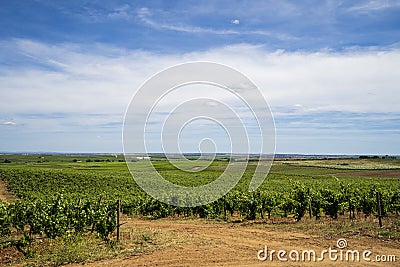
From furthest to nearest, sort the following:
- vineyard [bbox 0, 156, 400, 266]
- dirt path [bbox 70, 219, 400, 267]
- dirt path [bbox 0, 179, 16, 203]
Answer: dirt path [bbox 0, 179, 16, 203] < vineyard [bbox 0, 156, 400, 266] < dirt path [bbox 70, 219, 400, 267]

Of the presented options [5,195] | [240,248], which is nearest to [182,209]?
[240,248]

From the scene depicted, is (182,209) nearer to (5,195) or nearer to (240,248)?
(240,248)

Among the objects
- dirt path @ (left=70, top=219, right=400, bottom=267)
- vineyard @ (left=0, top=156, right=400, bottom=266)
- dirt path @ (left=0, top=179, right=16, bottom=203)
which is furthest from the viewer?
dirt path @ (left=0, top=179, right=16, bottom=203)

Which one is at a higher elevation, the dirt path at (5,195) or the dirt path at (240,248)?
the dirt path at (240,248)

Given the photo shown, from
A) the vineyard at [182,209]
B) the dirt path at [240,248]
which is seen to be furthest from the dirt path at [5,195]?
the dirt path at [240,248]

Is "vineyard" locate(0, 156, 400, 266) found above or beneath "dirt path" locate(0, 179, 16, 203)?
above

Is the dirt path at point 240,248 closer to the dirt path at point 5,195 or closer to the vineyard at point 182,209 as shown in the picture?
the vineyard at point 182,209

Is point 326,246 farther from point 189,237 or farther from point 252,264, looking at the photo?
point 189,237

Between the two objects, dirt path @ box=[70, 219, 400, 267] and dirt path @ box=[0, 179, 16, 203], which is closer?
dirt path @ box=[70, 219, 400, 267]

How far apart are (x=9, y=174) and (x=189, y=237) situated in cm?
5066

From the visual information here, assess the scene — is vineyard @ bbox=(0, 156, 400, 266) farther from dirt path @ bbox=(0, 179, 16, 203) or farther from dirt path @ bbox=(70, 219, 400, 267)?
dirt path @ bbox=(0, 179, 16, 203)

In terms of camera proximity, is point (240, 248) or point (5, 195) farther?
point (5, 195)

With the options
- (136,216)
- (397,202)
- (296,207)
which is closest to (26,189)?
(136,216)

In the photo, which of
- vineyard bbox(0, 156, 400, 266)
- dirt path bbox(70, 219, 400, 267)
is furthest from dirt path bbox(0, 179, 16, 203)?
dirt path bbox(70, 219, 400, 267)
